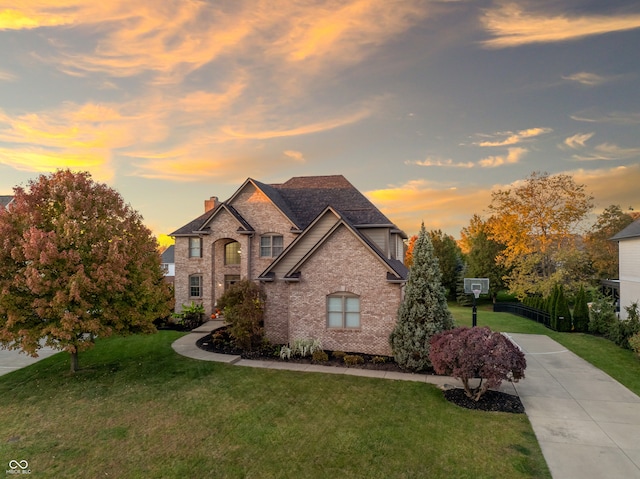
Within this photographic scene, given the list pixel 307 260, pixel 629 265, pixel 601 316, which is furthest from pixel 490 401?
pixel 629 265

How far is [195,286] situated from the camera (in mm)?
26922

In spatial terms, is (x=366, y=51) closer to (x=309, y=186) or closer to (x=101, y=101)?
(x=309, y=186)

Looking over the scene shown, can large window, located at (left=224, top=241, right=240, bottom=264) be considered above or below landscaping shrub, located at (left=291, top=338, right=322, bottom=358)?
above

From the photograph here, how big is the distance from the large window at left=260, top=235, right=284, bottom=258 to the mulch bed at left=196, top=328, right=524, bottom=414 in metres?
6.15

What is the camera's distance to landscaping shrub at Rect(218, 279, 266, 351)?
57.0 feet

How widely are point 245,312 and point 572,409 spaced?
528 inches

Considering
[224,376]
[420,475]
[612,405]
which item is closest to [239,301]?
[224,376]

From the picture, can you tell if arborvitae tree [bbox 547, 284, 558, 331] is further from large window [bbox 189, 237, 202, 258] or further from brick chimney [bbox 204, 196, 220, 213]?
brick chimney [bbox 204, 196, 220, 213]

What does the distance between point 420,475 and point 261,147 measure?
64.7 ft

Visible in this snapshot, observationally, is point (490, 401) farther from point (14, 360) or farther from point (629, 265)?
point (14, 360)

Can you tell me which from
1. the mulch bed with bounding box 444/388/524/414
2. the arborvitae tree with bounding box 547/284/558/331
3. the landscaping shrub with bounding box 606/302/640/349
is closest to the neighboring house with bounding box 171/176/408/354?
the mulch bed with bounding box 444/388/524/414

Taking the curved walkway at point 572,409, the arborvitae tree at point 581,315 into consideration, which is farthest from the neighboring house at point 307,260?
the arborvitae tree at point 581,315

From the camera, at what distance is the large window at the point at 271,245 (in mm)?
24047

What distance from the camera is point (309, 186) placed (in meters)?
27.5
